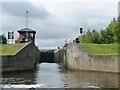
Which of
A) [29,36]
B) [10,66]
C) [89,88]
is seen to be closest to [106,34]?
[29,36]

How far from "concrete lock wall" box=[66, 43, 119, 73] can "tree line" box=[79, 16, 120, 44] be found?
930 cm

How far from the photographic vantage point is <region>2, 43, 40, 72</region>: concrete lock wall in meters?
35.4

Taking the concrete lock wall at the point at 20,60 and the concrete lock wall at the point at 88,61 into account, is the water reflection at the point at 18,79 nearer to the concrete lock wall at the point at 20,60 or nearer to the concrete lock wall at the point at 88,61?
the concrete lock wall at the point at 20,60

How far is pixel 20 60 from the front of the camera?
37.2 meters

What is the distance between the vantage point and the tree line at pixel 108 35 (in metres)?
47.1

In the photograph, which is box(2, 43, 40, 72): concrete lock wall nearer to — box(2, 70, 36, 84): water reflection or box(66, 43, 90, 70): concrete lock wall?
box(66, 43, 90, 70): concrete lock wall

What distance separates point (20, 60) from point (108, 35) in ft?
77.3

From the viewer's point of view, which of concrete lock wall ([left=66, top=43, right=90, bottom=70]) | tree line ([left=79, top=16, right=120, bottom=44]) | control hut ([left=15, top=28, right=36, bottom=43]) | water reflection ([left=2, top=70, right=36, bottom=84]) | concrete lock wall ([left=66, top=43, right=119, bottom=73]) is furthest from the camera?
control hut ([left=15, top=28, right=36, bottom=43])

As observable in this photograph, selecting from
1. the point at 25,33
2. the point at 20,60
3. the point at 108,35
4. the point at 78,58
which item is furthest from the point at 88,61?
the point at 25,33

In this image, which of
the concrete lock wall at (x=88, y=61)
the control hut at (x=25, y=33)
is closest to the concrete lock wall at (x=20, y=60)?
the concrete lock wall at (x=88, y=61)

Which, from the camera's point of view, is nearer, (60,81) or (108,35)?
(60,81)

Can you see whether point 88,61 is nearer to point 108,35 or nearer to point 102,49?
point 102,49

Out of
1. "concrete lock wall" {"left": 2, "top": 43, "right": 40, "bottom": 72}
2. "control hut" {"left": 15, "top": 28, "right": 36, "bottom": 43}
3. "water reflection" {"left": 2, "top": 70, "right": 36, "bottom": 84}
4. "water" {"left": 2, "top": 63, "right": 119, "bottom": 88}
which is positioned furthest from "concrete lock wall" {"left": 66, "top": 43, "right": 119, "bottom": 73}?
"control hut" {"left": 15, "top": 28, "right": 36, "bottom": 43}

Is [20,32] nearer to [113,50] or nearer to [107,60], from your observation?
[113,50]
